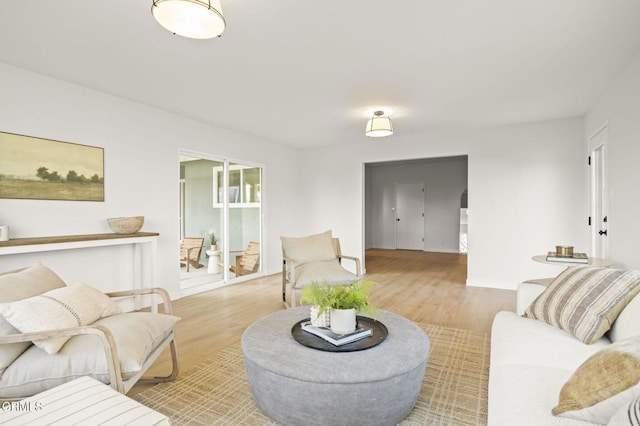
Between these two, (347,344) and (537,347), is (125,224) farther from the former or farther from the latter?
(537,347)

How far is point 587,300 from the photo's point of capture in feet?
6.16

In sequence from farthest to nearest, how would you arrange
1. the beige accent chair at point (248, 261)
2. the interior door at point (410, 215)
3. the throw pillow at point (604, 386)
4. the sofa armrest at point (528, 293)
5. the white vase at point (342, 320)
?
the interior door at point (410, 215), the beige accent chair at point (248, 261), the sofa armrest at point (528, 293), the white vase at point (342, 320), the throw pillow at point (604, 386)

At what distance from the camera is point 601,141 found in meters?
3.77

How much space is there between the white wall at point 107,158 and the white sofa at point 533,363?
3756 mm

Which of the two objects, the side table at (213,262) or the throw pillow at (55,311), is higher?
the throw pillow at (55,311)

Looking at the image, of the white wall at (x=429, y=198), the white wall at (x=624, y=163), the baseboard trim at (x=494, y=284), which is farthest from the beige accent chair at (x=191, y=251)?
the white wall at (x=429, y=198)

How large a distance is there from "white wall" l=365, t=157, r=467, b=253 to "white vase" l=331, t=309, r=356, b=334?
7.42 metres

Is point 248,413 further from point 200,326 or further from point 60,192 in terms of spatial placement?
point 60,192

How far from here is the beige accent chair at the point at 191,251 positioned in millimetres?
4730

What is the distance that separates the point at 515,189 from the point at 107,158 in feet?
17.7

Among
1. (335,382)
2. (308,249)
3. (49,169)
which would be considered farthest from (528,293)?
(49,169)

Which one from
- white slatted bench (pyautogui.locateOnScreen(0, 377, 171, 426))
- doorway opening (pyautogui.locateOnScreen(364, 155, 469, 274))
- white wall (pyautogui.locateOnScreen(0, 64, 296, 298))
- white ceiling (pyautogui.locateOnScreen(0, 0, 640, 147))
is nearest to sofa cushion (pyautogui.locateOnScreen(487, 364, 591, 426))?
white slatted bench (pyautogui.locateOnScreen(0, 377, 171, 426))

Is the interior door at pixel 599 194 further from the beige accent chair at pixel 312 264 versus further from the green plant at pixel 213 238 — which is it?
the green plant at pixel 213 238

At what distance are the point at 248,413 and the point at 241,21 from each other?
96.4 inches
